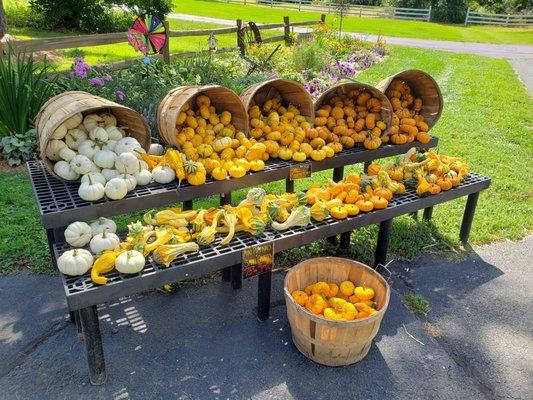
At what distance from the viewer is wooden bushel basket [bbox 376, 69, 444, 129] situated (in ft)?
14.3

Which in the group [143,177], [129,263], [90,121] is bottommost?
[129,263]

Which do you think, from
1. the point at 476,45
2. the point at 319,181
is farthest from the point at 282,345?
the point at 476,45

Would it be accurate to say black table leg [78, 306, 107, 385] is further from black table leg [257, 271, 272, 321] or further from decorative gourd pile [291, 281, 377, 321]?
decorative gourd pile [291, 281, 377, 321]

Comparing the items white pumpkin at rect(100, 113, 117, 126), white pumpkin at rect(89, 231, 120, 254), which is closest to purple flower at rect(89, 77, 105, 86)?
white pumpkin at rect(100, 113, 117, 126)

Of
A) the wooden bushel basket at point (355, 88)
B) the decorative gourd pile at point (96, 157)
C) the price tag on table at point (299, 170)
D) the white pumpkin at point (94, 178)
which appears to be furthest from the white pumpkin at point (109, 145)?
the wooden bushel basket at point (355, 88)

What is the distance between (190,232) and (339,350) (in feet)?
3.85

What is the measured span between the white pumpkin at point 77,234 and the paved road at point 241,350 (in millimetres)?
688

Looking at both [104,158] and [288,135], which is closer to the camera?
[104,158]

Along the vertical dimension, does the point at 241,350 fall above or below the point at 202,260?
below

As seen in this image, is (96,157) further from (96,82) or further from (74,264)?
(96,82)

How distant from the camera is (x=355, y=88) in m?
4.36

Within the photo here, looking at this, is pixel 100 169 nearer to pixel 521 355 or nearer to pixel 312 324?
pixel 312 324

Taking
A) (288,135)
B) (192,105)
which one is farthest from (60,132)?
(288,135)

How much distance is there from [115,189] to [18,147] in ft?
11.3
